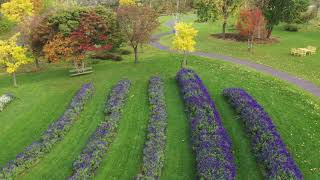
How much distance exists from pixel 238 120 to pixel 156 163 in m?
9.94

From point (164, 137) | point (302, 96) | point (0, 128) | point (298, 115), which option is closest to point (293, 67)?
point (302, 96)

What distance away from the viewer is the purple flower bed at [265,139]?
2153cm

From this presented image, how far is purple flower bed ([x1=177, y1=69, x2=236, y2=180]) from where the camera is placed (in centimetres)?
2209

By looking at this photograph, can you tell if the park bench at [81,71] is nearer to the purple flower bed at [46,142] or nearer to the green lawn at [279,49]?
the purple flower bed at [46,142]

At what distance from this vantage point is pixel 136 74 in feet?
143

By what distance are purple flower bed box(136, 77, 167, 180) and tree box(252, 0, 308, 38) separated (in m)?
34.2

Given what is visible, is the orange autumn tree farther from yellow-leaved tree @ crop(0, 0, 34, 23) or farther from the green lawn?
yellow-leaved tree @ crop(0, 0, 34, 23)

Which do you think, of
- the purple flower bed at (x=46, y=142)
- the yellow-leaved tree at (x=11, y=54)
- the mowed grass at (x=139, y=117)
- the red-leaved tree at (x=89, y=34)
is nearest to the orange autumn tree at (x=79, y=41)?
the red-leaved tree at (x=89, y=34)

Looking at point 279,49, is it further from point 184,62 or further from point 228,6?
point 184,62

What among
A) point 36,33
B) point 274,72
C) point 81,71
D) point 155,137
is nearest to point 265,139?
point 155,137

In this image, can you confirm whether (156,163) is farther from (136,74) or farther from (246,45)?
(246,45)

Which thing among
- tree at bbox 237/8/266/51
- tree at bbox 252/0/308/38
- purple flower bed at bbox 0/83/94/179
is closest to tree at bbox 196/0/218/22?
tree at bbox 237/8/266/51

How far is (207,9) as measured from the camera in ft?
212

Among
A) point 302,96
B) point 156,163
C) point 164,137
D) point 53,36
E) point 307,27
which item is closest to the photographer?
point 156,163
